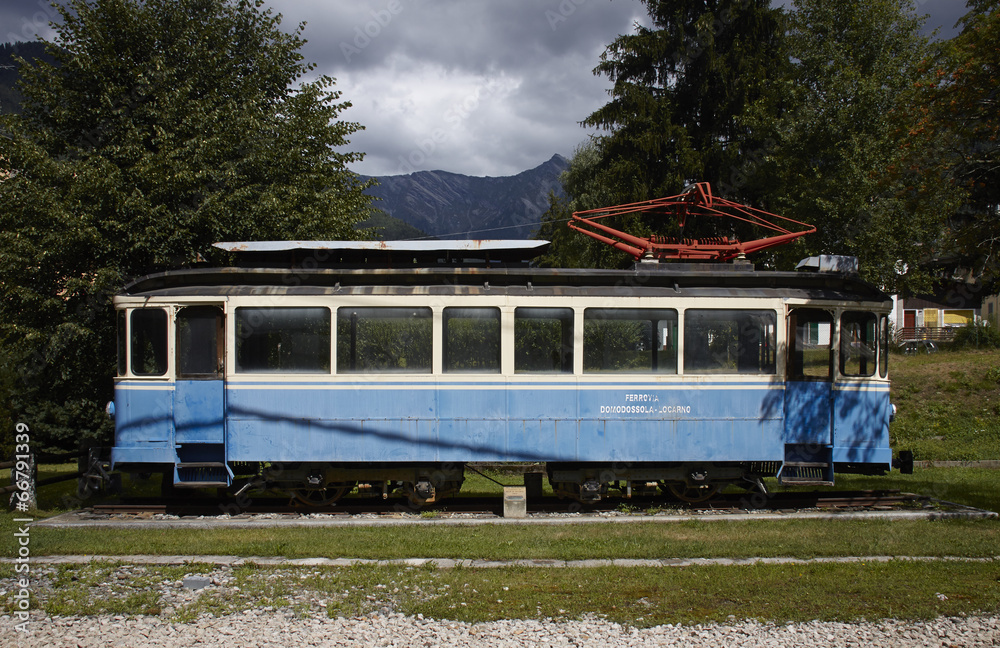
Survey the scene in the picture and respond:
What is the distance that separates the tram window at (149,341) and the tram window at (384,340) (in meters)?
2.55

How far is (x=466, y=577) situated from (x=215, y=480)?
485 cm

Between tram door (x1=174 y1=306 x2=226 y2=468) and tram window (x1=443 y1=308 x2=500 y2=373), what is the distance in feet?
10.6

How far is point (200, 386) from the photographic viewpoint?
998 cm

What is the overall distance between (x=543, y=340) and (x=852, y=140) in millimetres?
12487

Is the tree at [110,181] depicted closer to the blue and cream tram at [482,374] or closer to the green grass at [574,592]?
the blue and cream tram at [482,374]

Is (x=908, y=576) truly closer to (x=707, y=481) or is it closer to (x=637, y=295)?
(x=707, y=481)

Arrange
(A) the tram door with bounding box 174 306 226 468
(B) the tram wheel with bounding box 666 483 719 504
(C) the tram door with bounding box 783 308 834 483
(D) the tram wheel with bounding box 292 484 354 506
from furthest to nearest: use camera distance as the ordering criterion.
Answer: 1. (B) the tram wheel with bounding box 666 483 719 504
2. (D) the tram wheel with bounding box 292 484 354 506
3. (C) the tram door with bounding box 783 308 834 483
4. (A) the tram door with bounding box 174 306 226 468

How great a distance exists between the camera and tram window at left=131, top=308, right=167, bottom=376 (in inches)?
397

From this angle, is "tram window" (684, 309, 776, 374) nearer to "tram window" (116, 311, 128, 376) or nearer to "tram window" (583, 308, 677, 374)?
"tram window" (583, 308, 677, 374)

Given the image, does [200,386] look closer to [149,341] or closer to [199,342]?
[199,342]

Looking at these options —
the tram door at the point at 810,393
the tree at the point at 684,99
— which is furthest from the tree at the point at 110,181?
the tree at the point at 684,99

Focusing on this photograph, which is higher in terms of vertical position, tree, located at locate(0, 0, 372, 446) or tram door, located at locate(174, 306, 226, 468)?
tree, located at locate(0, 0, 372, 446)

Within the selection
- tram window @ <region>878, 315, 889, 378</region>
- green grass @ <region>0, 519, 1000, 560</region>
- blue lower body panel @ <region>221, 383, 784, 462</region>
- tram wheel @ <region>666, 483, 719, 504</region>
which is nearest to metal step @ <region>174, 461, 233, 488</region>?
blue lower body panel @ <region>221, 383, 784, 462</region>

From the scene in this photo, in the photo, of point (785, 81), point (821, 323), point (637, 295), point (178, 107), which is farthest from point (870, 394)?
point (785, 81)
